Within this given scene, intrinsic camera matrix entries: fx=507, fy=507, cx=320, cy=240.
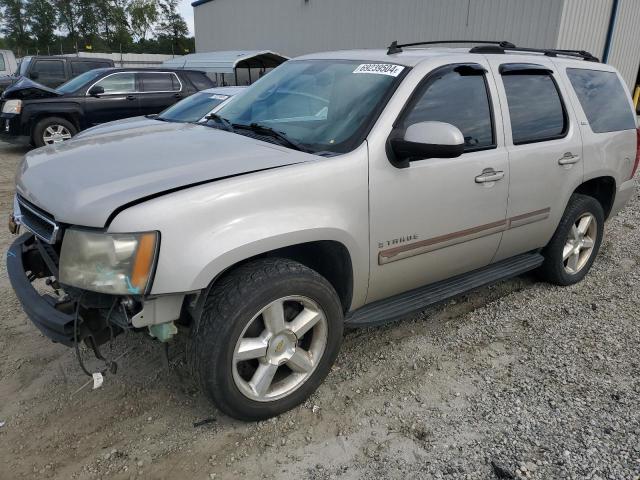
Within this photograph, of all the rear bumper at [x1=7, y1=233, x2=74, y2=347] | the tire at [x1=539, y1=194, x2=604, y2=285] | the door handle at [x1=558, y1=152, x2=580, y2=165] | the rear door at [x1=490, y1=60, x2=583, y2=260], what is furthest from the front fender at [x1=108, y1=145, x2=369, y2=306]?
the tire at [x1=539, y1=194, x2=604, y2=285]

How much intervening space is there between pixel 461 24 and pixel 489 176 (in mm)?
11197

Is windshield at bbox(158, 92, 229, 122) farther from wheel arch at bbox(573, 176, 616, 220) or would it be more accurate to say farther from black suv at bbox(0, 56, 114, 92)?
black suv at bbox(0, 56, 114, 92)

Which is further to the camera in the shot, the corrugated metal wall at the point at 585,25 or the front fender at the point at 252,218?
the corrugated metal wall at the point at 585,25

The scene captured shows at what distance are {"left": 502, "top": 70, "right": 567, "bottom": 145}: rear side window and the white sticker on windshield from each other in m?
0.87

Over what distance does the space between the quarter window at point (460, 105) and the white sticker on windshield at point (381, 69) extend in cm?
18

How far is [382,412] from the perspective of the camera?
8.95ft

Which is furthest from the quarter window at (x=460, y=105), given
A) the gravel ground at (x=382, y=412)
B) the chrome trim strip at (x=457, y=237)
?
the gravel ground at (x=382, y=412)

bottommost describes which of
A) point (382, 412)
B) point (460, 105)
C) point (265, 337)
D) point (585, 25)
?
point (382, 412)

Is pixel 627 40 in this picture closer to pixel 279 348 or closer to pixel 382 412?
pixel 382 412

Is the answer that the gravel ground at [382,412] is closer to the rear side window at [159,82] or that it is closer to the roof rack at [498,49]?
the roof rack at [498,49]

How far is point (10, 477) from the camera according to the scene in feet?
7.45

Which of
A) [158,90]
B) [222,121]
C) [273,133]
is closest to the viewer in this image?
[273,133]

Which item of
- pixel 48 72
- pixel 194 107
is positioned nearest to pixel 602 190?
pixel 194 107

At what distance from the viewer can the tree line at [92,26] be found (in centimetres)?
5584
